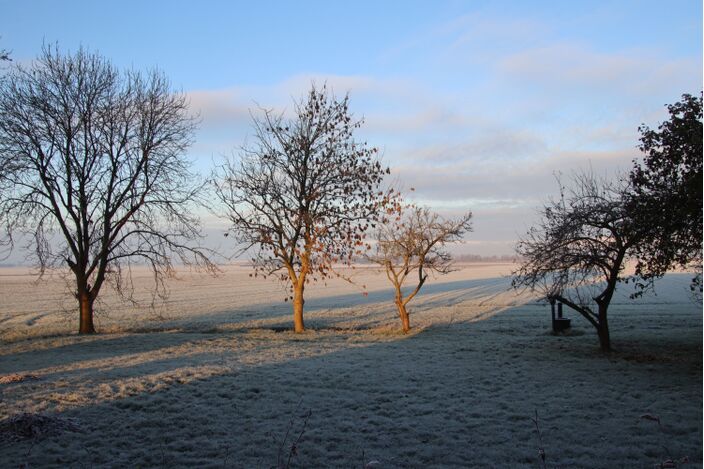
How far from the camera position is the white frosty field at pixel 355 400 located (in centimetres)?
711

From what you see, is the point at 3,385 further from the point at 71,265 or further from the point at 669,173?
the point at 669,173

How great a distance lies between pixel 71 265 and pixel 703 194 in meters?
23.6

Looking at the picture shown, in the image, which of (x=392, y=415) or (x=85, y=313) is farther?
(x=85, y=313)

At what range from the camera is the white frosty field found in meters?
7.11

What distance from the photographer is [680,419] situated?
8367 millimetres

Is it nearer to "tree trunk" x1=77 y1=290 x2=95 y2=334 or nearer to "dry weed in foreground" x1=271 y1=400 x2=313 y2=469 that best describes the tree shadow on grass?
"dry weed in foreground" x1=271 y1=400 x2=313 y2=469

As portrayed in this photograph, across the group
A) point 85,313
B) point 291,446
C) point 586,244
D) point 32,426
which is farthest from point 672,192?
point 85,313

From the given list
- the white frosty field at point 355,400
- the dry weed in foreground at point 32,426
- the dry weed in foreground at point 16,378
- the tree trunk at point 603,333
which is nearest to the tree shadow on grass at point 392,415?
the white frosty field at point 355,400

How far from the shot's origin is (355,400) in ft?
32.8

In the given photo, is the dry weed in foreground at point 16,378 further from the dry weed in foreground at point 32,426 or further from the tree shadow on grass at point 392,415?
the dry weed in foreground at point 32,426

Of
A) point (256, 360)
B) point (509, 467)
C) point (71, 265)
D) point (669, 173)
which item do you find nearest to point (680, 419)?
point (509, 467)

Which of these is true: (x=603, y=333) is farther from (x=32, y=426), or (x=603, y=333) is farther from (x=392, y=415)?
(x=32, y=426)

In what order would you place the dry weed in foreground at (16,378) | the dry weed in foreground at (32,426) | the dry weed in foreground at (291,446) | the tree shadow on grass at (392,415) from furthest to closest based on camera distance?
1. the dry weed in foreground at (16,378)
2. the dry weed in foreground at (32,426)
3. the tree shadow on grass at (392,415)
4. the dry weed in foreground at (291,446)

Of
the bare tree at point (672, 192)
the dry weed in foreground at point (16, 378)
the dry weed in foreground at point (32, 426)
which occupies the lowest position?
the dry weed in foreground at point (16, 378)
